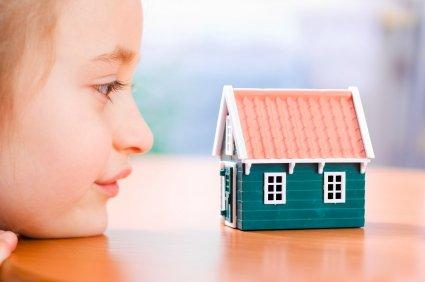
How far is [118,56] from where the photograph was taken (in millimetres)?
1446

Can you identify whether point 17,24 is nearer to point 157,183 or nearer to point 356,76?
point 157,183

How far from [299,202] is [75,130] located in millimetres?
411

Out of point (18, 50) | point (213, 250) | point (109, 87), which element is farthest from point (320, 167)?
point (18, 50)

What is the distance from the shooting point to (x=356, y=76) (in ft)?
12.4

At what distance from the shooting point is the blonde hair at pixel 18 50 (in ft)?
4.37

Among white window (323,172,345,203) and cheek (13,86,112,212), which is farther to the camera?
white window (323,172,345,203)

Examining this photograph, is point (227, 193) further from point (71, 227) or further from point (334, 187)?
point (71, 227)

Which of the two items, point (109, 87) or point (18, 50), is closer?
point (18, 50)

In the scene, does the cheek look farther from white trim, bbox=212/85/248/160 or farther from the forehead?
white trim, bbox=212/85/248/160

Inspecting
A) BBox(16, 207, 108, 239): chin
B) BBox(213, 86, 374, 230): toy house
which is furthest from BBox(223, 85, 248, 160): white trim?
BBox(16, 207, 108, 239): chin

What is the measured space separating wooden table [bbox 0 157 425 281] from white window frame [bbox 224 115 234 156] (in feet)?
0.43

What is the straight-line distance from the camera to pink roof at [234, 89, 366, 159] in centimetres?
158

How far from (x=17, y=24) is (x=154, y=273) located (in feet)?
1.31

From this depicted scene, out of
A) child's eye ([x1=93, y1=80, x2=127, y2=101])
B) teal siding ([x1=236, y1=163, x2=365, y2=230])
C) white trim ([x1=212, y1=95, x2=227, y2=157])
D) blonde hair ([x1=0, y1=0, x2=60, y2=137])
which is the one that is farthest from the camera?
white trim ([x1=212, y1=95, x2=227, y2=157])
